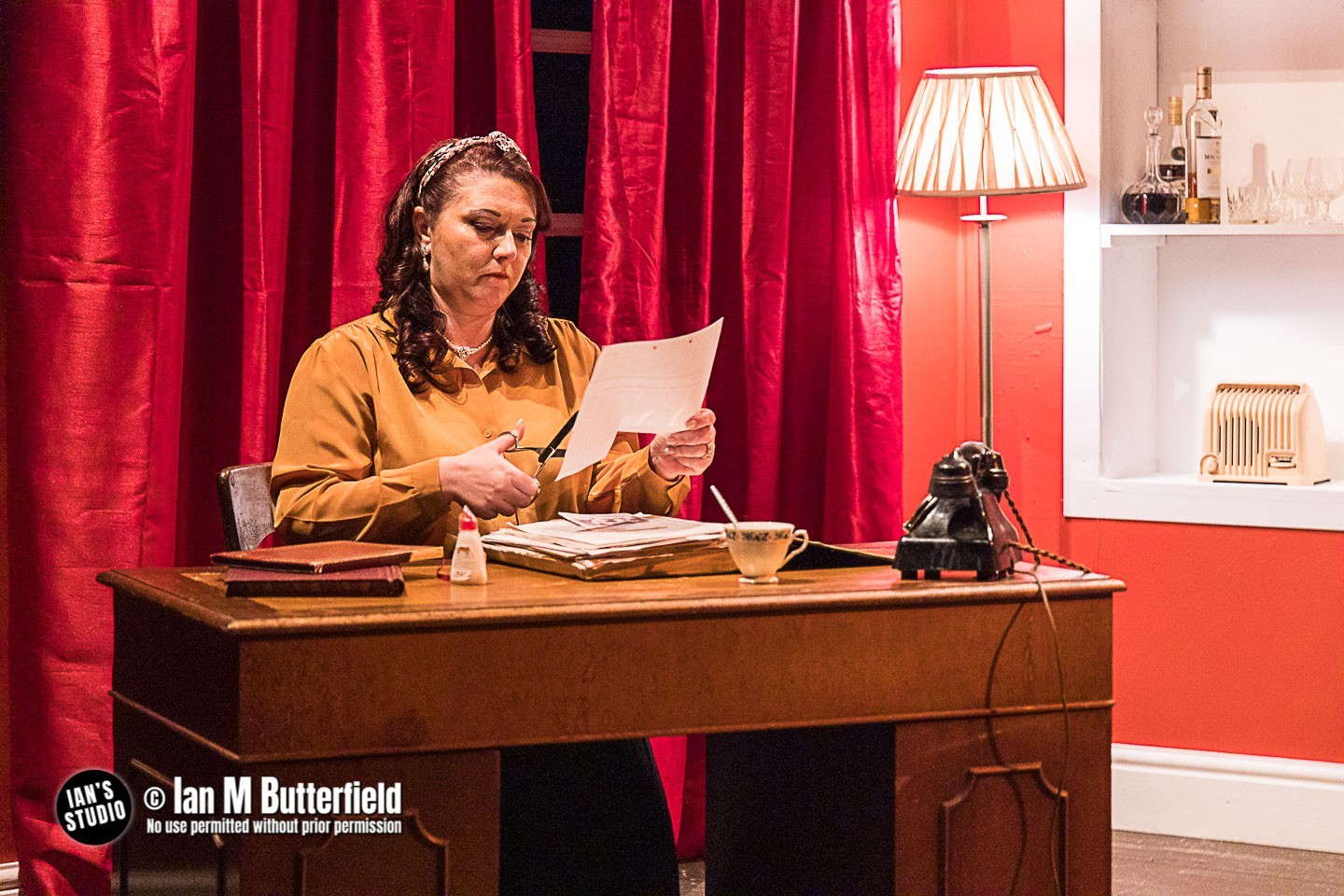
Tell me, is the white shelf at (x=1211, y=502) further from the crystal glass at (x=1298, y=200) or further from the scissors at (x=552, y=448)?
the scissors at (x=552, y=448)

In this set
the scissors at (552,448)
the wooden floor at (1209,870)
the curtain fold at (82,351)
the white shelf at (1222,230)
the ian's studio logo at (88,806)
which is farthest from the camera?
the white shelf at (1222,230)

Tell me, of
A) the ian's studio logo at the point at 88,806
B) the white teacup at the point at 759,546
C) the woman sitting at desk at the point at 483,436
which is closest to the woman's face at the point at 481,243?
the woman sitting at desk at the point at 483,436

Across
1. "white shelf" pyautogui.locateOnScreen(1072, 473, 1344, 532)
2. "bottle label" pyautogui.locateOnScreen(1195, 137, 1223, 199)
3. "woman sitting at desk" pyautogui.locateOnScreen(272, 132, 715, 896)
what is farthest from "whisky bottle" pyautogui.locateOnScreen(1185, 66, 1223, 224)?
"woman sitting at desk" pyautogui.locateOnScreen(272, 132, 715, 896)

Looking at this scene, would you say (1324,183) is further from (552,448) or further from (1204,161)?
(552,448)

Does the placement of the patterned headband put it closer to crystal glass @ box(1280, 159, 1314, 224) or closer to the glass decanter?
the glass decanter

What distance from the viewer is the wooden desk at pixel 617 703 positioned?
5.64ft

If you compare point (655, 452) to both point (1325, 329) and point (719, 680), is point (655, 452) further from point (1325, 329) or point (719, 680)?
point (1325, 329)

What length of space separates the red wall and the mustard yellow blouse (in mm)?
1354

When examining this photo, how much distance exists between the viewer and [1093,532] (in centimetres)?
360

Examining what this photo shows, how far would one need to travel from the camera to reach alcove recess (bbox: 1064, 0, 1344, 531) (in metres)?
3.52

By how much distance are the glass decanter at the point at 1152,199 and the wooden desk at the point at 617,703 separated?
1685mm

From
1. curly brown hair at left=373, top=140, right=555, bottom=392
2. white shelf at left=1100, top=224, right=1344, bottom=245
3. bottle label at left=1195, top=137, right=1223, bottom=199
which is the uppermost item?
bottle label at left=1195, top=137, right=1223, bottom=199

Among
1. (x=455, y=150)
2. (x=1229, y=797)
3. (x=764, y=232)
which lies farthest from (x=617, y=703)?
(x=1229, y=797)

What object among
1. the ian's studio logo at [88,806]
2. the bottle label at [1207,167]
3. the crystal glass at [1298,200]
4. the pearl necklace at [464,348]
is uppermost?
the bottle label at [1207,167]
